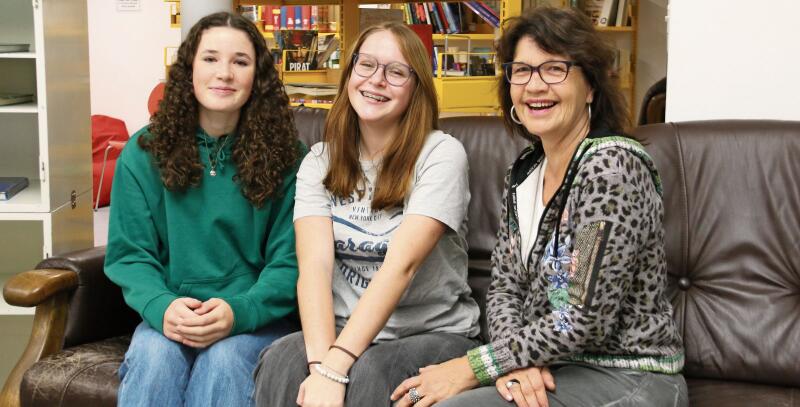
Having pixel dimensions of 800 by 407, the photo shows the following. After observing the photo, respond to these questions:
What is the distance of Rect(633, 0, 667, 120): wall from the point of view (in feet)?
16.8

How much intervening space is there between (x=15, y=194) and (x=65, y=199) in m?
0.15

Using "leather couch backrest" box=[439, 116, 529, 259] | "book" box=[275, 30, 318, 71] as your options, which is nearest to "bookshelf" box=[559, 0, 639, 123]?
"book" box=[275, 30, 318, 71]

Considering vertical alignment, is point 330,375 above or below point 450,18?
below

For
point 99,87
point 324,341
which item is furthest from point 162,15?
point 324,341

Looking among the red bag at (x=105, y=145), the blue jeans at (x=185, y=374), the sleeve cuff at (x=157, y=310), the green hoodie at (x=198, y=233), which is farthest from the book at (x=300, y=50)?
the blue jeans at (x=185, y=374)

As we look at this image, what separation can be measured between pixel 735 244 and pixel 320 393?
103cm

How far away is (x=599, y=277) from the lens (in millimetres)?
1676

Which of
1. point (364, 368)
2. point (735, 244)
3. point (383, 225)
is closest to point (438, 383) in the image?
point (364, 368)

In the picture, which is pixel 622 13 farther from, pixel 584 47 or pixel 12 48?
pixel 584 47

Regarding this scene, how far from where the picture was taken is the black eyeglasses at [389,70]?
2.07 m

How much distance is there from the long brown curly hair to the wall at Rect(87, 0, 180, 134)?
4.97 m

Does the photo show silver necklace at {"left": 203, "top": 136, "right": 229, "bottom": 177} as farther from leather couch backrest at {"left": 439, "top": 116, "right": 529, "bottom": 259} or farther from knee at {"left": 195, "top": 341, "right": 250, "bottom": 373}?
leather couch backrest at {"left": 439, "top": 116, "right": 529, "bottom": 259}

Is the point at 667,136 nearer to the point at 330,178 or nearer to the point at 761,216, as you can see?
the point at 761,216

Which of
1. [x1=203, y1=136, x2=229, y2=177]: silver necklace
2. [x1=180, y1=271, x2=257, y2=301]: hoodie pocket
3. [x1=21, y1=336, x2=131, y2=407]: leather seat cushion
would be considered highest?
[x1=203, y1=136, x2=229, y2=177]: silver necklace
